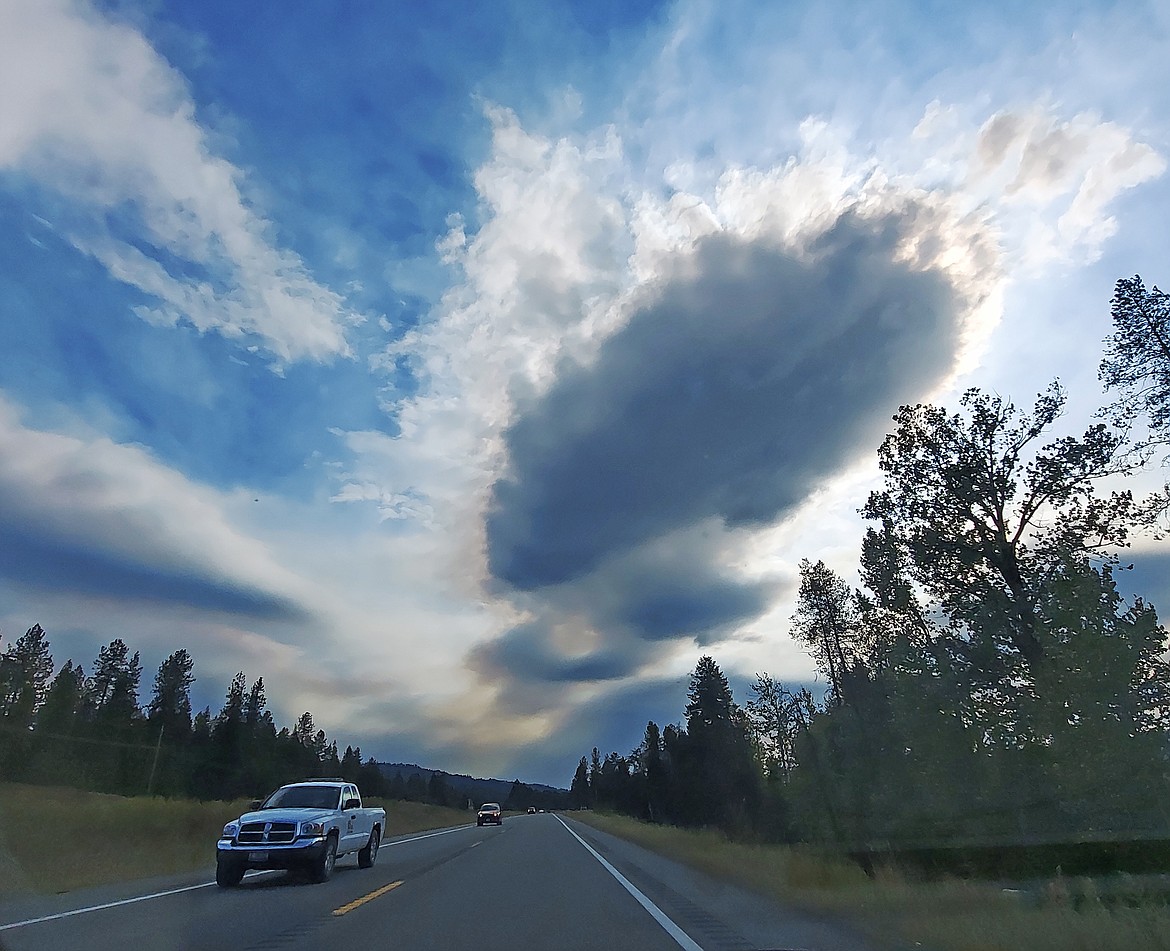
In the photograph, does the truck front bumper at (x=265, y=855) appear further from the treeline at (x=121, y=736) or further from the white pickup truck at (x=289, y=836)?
the treeline at (x=121, y=736)

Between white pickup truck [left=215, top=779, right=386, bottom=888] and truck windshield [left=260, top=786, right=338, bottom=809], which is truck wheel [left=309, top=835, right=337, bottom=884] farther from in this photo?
truck windshield [left=260, top=786, right=338, bottom=809]

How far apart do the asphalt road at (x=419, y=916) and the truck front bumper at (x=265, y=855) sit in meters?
0.43

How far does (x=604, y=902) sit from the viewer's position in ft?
40.9

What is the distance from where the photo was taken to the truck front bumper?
14.2m

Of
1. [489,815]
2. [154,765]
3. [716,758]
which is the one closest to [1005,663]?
[489,815]

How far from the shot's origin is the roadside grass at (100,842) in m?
15.9

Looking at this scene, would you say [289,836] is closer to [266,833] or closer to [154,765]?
[266,833]

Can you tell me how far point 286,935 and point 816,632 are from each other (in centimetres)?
3751

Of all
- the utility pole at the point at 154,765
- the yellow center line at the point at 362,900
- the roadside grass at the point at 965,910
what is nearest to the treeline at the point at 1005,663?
the roadside grass at the point at 965,910

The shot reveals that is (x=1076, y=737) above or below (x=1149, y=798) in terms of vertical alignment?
above

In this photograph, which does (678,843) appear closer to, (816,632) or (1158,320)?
(816,632)

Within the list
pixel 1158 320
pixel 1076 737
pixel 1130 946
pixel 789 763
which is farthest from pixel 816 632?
pixel 1130 946

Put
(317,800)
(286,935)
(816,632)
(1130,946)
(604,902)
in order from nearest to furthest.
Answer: (1130,946), (286,935), (604,902), (317,800), (816,632)

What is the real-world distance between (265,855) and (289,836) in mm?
483
